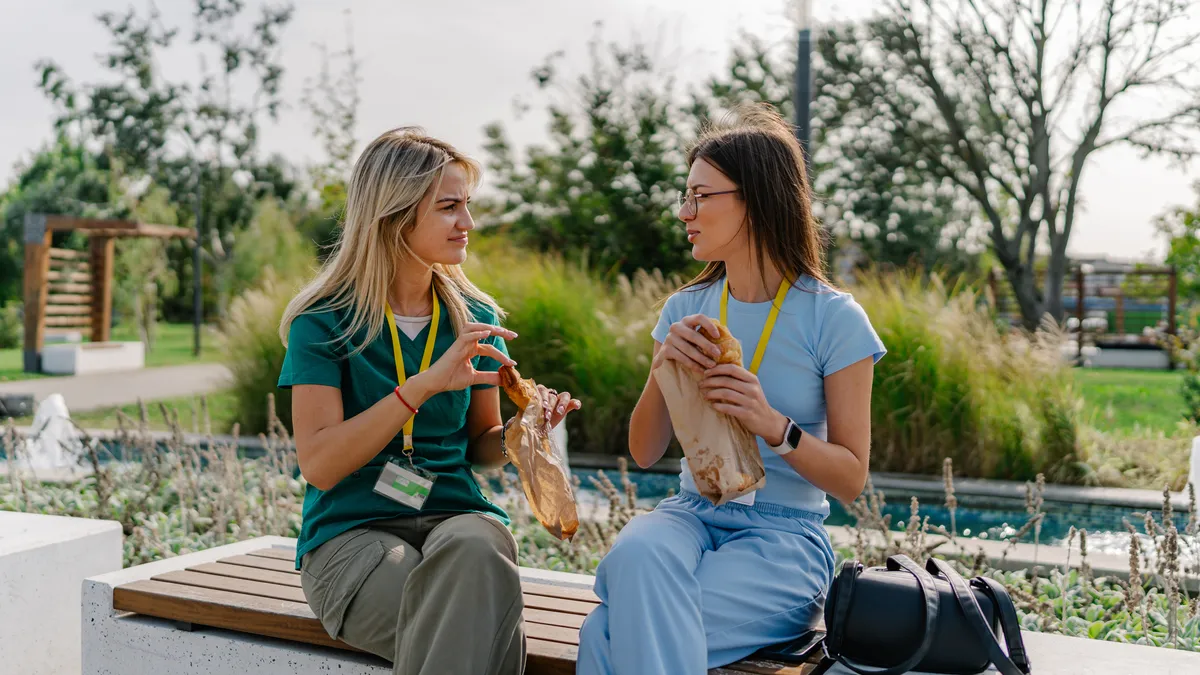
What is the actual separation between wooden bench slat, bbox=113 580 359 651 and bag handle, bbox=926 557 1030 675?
1.30 metres

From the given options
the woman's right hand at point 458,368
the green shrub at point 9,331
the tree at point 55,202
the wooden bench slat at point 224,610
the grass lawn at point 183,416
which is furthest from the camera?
the tree at point 55,202

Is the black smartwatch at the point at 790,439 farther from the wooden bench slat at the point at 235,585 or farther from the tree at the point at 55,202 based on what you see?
the tree at the point at 55,202

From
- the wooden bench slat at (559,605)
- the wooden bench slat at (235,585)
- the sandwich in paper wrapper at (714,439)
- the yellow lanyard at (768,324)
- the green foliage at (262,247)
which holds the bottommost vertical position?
the wooden bench slat at (235,585)

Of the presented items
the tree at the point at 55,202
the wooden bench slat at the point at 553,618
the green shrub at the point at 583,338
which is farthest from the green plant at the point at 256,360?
the tree at the point at 55,202

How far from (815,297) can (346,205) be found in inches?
43.7

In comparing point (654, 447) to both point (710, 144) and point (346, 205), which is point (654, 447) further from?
point (346, 205)

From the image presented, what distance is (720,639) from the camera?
198cm

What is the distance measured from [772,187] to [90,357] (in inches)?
737

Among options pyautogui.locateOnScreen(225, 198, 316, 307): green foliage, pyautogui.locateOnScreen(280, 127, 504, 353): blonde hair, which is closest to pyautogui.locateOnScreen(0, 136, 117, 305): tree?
pyautogui.locateOnScreen(225, 198, 316, 307): green foliage

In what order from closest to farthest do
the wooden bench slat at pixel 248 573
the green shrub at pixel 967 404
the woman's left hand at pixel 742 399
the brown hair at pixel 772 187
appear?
the woman's left hand at pixel 742 399 < the brown hair at pixel 772 187 < the wooden bench slat at pixel 248 573 < the green shrub at pixel 967 404

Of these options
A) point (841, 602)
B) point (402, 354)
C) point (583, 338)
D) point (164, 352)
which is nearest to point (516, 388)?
point (402, 354)

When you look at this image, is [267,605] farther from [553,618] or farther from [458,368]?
[458,368]

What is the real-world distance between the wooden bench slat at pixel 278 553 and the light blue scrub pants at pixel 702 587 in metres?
1.38

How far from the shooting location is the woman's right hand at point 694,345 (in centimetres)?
203
